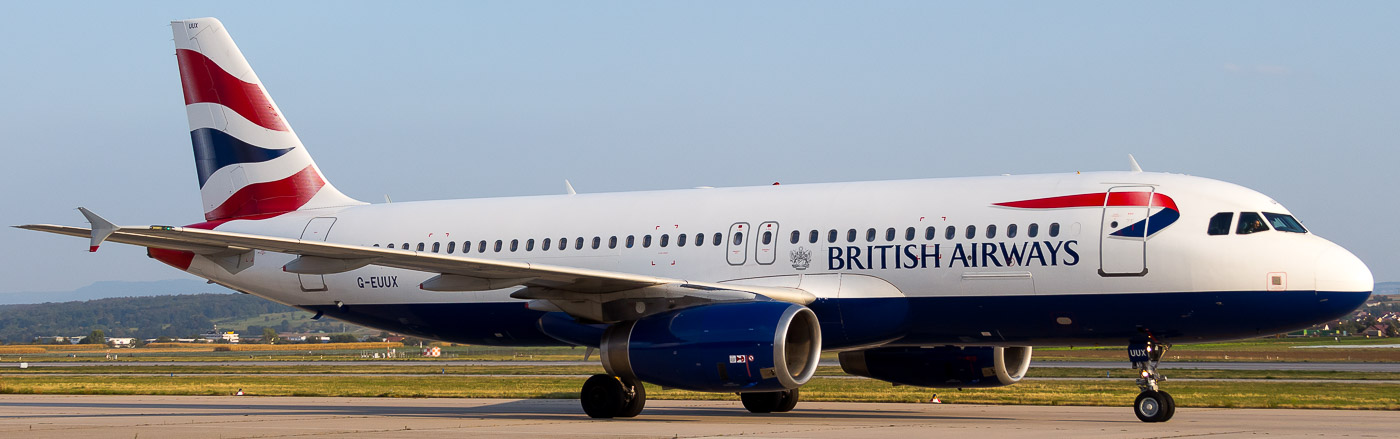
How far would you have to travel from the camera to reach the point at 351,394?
29250 millimetres

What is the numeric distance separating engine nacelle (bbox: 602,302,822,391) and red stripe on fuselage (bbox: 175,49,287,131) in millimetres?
9670

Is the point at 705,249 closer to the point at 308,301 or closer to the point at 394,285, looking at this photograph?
the point at 394,285

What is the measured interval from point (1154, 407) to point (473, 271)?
9034mm

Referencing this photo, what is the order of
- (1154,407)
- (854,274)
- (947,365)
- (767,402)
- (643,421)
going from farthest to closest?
(767,402), (947,365), (854,274), (643,421), (1154,407)

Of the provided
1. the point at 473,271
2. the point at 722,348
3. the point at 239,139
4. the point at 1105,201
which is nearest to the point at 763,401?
the point at 722,348

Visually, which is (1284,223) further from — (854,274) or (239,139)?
(239,139)

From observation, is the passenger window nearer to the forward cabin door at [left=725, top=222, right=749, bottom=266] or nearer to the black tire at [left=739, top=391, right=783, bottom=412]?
the forward cabin door at [left=725, top=222, right=749, bottom=266]

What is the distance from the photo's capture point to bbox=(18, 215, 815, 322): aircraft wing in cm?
1742

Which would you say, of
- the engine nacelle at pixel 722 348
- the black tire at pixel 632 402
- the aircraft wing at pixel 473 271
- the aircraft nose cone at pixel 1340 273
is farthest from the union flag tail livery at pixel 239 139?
the aircraft nose cone at pixel 1340 273

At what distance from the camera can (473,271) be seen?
726 inches

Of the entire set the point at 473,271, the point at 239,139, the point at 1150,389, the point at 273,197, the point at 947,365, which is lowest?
the point at 1150,389

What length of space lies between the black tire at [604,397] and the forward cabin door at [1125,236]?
688 cm

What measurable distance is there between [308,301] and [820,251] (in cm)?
970

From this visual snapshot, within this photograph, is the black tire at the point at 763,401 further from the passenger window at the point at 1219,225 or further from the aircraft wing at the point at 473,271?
the passenger window at the point at 1219,225
